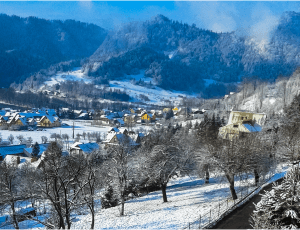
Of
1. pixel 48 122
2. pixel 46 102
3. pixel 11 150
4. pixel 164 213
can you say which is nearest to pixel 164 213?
pixel 164 213

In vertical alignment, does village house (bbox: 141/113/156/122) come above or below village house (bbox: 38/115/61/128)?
above

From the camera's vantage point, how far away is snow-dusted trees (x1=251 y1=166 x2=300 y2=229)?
31.0ft

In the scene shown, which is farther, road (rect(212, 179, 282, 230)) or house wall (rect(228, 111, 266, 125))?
house wall (rect(228, 111, 266, 125))

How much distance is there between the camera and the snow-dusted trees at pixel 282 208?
9453mm

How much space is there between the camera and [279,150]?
88.1 feet

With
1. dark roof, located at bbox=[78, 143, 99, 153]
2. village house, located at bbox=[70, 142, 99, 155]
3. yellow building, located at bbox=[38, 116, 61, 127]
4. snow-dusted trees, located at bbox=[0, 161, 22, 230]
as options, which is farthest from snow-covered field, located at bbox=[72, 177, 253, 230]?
yellow building, located at bbox=[38, 116, 61, 127]

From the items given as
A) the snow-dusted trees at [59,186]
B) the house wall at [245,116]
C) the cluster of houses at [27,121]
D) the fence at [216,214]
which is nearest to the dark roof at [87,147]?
the snow-dusted trees at [59,186]

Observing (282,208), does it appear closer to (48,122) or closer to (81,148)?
(81,148)

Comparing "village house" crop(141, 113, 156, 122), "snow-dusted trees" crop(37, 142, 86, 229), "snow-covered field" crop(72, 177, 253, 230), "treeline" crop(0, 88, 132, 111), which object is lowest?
"snow-covered field" crop(72, 177, 253, 230)

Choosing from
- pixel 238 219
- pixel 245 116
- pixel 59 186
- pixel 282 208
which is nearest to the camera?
pixel 282 208

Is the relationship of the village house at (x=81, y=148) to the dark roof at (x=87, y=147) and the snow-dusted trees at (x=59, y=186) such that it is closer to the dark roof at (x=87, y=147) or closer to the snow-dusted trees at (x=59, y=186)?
the dark roof at (x=87, y=147)

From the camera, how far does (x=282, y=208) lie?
991cm

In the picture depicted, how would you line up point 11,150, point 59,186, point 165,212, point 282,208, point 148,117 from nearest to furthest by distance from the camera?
1. point 282,208
2. point 59,186
3. point 165,212
4. point 11,150
5. point 148,117

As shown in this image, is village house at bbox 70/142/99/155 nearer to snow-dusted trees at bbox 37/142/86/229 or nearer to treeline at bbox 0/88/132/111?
snow-dusted trees at bbox 37/142/86/229
